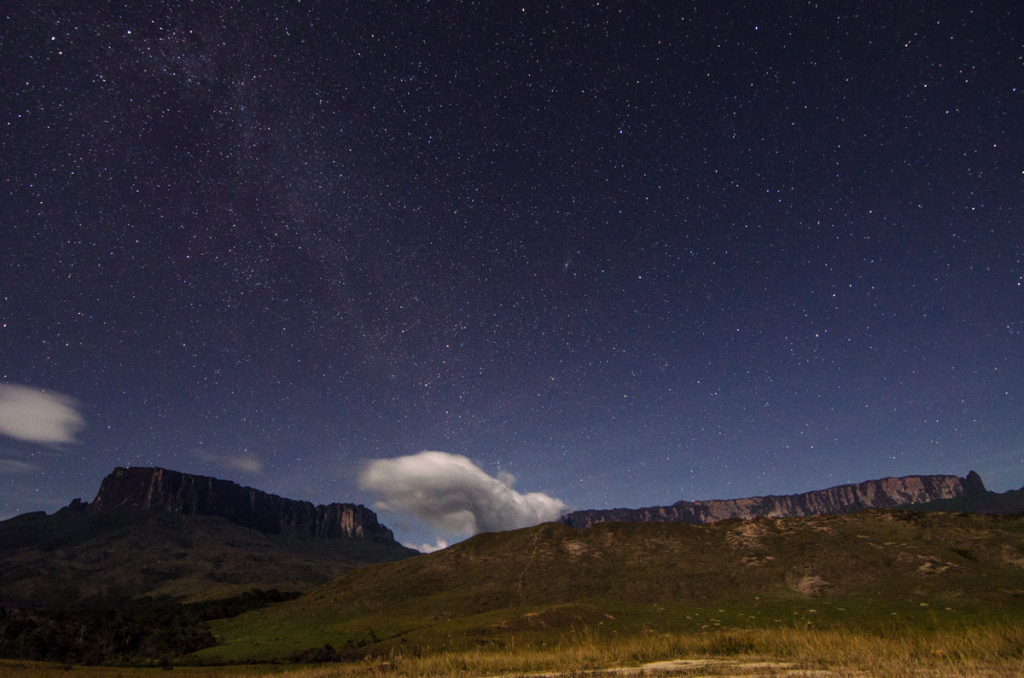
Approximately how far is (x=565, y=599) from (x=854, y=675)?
221ft

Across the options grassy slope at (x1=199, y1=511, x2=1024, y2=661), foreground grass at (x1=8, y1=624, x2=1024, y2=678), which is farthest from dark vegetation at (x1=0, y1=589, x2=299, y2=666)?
foreground grass at (x1=8, y1=624, x2=1024, y2=678)

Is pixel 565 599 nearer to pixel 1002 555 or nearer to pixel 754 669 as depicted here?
pixel 1002 555

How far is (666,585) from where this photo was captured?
68.9 m

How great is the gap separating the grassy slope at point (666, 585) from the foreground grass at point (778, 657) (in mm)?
21202

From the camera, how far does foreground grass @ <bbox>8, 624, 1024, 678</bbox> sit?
34.8 feet

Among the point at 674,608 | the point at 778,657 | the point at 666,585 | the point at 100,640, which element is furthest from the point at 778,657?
the point at 100,640

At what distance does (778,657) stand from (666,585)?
62585mm

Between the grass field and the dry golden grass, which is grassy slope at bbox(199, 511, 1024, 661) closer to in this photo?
the grass field

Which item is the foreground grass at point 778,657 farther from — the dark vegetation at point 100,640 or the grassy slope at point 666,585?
the dark vegetation at point 100,640

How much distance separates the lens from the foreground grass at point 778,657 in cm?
1059

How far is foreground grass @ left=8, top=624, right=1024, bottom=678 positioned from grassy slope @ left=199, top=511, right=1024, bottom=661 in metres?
21.2

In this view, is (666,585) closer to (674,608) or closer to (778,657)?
(674,608)

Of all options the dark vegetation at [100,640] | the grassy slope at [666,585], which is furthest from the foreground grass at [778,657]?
the dark vegetation at [100,640]

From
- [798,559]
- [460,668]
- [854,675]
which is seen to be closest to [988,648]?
[854,675]
